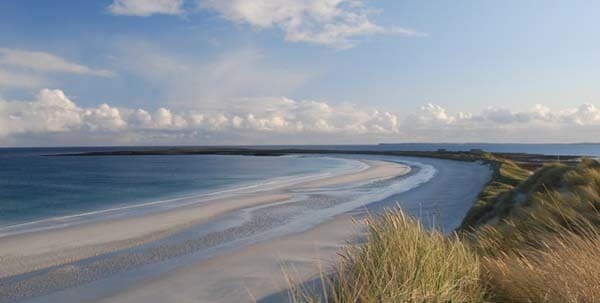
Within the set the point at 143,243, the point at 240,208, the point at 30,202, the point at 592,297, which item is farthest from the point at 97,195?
the point at 592,297

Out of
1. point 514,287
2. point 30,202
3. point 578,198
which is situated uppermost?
point 578,198

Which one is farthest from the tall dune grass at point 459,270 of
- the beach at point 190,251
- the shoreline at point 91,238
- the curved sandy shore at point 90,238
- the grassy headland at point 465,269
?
the curved sandy shore at point 90,238

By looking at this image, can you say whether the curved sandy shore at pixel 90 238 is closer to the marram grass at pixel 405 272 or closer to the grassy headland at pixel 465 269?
the grassy headland at pixel 465 269

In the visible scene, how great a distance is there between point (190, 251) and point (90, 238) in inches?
176

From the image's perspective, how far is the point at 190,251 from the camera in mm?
12336

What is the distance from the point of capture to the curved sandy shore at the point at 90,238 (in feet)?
38.6

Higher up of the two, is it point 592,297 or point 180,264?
point 592,297

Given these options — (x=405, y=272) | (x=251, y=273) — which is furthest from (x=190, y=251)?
(x=405, y=272)

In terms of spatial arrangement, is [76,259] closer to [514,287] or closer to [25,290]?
[25,290]

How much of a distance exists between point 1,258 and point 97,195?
1831 centimetres

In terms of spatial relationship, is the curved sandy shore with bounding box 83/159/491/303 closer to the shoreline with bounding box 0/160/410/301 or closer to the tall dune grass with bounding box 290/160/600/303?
the tall dune grass with bounding box 290/160/600/303

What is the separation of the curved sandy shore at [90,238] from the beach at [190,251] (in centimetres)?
3

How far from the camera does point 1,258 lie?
39.5ft

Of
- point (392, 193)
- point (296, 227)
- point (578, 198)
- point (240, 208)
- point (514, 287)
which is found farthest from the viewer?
point (392, 193)
